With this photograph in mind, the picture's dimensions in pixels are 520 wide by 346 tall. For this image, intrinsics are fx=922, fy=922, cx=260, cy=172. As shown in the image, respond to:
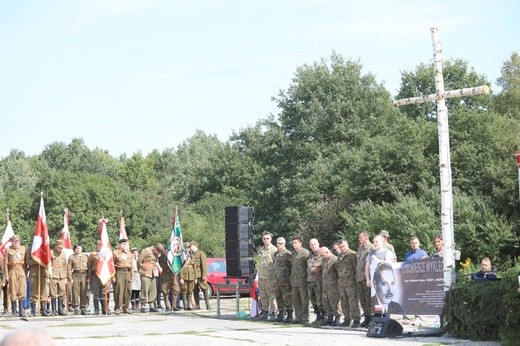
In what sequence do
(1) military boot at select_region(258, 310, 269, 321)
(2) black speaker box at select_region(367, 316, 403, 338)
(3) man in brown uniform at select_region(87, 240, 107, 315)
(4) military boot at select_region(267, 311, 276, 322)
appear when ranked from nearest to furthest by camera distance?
(2) black speaker box at select_region(367, 316, 403, 338) → (4) military boot at select_region(267, 311, 276, 322) → (1) military boot at select_region(258, 310, 269, 321) → (3) man in brown uniform at select_region(87, 240, 107, 315)

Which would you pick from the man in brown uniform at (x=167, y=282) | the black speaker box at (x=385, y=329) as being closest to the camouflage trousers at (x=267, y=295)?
the man in brown uniform at (x=167, y=282)

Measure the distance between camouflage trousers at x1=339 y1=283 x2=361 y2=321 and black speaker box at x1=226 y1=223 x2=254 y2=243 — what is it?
17.3 feet

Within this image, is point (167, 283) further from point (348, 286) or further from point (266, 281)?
point (348, 286)

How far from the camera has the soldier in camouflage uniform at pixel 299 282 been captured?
63.8 ft

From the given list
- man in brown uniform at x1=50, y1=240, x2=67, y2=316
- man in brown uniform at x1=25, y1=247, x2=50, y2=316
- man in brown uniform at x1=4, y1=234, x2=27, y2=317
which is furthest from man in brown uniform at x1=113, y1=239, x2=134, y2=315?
man in brown uniform at x1=4, y1=234, x2=27, y2=317

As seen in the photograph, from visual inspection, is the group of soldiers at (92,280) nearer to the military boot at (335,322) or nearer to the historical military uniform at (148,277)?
the historical military uniform at (148,277)

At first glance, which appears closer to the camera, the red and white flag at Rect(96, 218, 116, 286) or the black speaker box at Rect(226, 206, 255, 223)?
the black speaker box at Rect(226, 206, 255, 223)

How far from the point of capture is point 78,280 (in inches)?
983

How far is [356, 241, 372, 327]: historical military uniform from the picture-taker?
17172 mm

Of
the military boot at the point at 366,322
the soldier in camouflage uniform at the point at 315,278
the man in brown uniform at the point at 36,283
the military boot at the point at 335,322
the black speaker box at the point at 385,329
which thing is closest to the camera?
the black speaker box at the point at 385,329

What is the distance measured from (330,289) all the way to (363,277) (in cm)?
129

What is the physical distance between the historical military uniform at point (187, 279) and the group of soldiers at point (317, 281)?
441 cm

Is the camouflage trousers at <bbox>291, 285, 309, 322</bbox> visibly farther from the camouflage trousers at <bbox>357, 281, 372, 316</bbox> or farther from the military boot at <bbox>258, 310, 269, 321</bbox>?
the camouflage trousers at <bbox>357, 281, 372, 316</bbox>

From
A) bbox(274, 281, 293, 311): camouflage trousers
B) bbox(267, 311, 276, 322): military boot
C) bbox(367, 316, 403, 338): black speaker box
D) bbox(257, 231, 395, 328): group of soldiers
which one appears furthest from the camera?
bbox(267, 311, 276, 322): military boot
